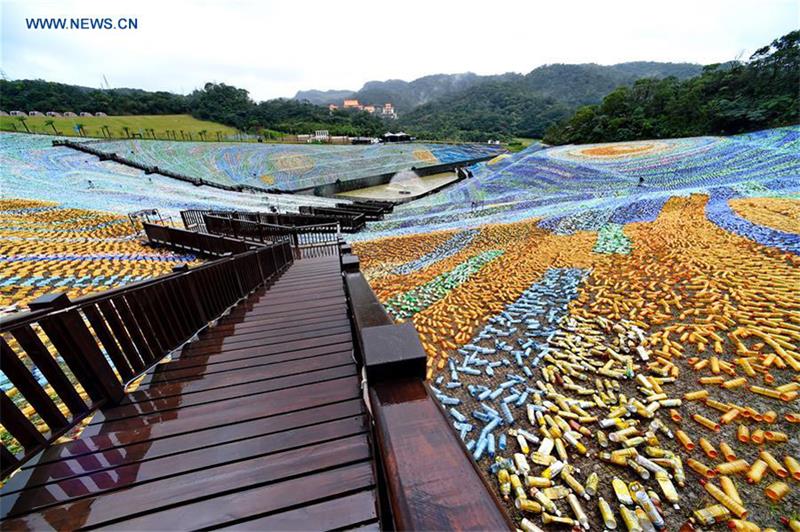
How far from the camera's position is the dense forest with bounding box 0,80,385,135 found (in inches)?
2253

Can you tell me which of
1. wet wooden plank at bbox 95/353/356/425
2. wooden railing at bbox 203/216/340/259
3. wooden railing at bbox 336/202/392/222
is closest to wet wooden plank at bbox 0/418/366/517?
wet wooden plank at bbox 95/353/356/425

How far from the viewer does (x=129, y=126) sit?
53.9 metres

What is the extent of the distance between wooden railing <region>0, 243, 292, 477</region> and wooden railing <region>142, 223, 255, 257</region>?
12.6 feet

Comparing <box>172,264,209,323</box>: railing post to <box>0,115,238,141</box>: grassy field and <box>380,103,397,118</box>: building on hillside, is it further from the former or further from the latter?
<box>380,103,397,118</box>: building on hillside

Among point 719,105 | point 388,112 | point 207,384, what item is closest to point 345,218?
point 207,384

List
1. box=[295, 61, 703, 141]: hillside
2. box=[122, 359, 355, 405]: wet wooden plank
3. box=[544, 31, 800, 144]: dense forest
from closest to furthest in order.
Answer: box=[122, 359, 355, 405]: wet wooden plank, box=[544, 31, 800, 144]: dense forest, box=[295, 61, 703, 141]: hillside

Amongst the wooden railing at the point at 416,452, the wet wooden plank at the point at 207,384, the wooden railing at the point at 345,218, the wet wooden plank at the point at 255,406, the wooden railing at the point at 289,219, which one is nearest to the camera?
the wooden railing at the point at 416,452

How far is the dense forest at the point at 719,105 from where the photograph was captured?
26.3 m

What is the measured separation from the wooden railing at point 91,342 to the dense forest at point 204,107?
7371 centimetres

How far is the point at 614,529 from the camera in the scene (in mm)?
2602

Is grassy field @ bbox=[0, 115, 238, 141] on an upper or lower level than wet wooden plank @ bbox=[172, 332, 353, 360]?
upper

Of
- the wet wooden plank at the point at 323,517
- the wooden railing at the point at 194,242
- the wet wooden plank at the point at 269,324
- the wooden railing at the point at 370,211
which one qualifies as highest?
the wet wooden plank at the point at 323,517

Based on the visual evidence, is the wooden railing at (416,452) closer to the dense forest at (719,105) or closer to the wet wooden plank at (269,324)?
the wet wooden plank at (269,324)

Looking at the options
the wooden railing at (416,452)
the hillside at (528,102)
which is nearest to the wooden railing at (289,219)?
the wooden railing at (416,452)
